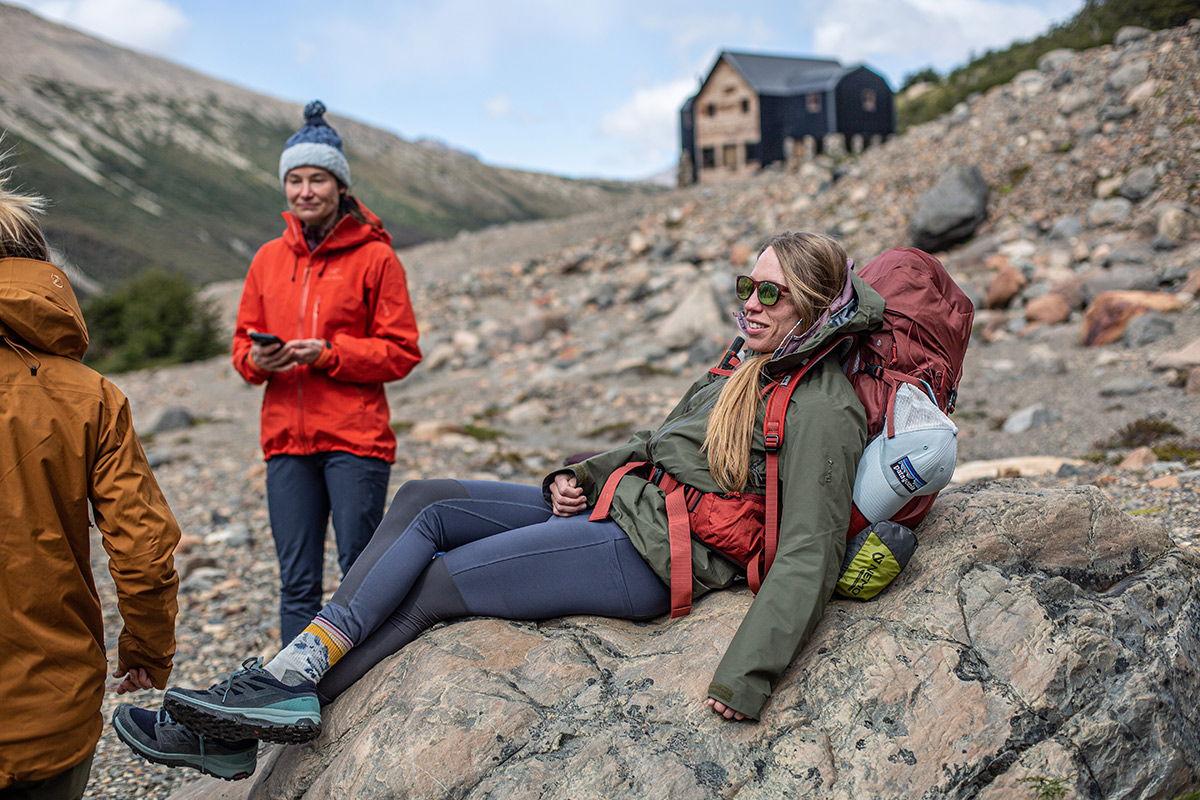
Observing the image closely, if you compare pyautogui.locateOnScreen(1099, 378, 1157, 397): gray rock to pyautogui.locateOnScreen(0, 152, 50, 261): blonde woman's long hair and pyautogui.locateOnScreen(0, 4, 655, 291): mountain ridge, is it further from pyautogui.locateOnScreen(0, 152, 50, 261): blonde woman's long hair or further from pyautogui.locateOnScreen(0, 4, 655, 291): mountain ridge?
pyautogui.locateOnScreen(0, 4, 655, 291): mountain ridge

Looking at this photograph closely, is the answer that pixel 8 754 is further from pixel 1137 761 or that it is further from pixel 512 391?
pixel 512 391

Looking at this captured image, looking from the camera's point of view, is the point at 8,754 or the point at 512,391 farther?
the point at 512,391

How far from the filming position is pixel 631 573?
3340mm

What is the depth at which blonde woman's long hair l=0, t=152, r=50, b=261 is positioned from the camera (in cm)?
253

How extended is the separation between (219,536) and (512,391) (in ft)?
22.2

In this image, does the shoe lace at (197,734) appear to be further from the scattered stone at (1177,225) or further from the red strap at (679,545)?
the scattered stone at (1177,225)

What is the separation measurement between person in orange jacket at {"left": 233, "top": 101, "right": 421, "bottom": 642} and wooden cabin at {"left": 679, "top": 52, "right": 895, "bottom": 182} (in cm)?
2204

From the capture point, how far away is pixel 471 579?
3.40 meters

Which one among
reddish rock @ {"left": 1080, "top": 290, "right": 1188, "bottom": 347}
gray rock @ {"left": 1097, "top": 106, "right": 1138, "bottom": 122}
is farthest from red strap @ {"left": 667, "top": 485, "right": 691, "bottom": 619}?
gray rock @ {"left": 1097, "top": 106, "right": 1138, "bottom": 122}

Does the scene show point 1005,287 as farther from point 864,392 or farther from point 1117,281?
point 864,392

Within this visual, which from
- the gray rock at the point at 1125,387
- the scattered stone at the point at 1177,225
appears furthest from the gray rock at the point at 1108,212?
the gray rock at the point at 1125,387

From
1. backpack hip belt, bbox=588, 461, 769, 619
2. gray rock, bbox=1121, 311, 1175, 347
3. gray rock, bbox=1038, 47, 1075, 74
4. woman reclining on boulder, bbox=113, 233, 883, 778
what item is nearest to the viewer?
woman reclining on boulder, bbox=113, 233, 883, 778

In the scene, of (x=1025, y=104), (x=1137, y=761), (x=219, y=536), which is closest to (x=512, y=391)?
(x=219, y=536)

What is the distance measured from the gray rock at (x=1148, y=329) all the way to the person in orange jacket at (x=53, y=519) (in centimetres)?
1133
